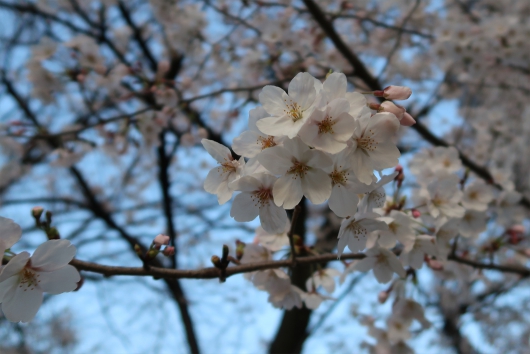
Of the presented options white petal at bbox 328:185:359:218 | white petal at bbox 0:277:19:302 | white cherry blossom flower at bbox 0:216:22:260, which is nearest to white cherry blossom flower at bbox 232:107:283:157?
white petal at bbox 328:185:359:218

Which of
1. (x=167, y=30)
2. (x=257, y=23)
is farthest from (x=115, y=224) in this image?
(x=257, y=23)

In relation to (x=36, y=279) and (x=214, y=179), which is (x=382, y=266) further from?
(x=36, y=279)

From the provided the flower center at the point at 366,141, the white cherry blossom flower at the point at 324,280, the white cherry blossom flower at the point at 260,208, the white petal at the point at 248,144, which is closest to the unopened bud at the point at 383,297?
the white cherry blossom flower at the point at 324,280

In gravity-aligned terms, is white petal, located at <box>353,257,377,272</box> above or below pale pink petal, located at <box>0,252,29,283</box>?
below

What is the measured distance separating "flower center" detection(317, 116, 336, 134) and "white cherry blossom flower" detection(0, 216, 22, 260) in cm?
81

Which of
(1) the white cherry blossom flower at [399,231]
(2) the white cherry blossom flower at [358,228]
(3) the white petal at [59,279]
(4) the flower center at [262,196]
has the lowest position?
(1) the white cherry blossom flower at [399,231]

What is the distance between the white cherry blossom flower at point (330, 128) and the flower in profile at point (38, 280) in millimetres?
717

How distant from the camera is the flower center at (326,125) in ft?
3.01

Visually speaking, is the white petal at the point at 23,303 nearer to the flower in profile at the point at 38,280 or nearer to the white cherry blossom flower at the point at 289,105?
the flower in profile at the point at 38,280

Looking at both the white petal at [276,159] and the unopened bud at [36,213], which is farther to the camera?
the unopened bud at [36,213]

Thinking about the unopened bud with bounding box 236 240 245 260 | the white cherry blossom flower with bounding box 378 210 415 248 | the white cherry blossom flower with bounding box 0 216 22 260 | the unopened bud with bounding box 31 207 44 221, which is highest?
the unopened bud with bounding box 31 207 44 221

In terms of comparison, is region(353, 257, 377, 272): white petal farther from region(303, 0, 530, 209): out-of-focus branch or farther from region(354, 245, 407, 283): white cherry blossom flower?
region(303, 0, 530, 209): out-of-focus branch

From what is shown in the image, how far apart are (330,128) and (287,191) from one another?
207 mm

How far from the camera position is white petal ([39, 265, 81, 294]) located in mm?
1042
